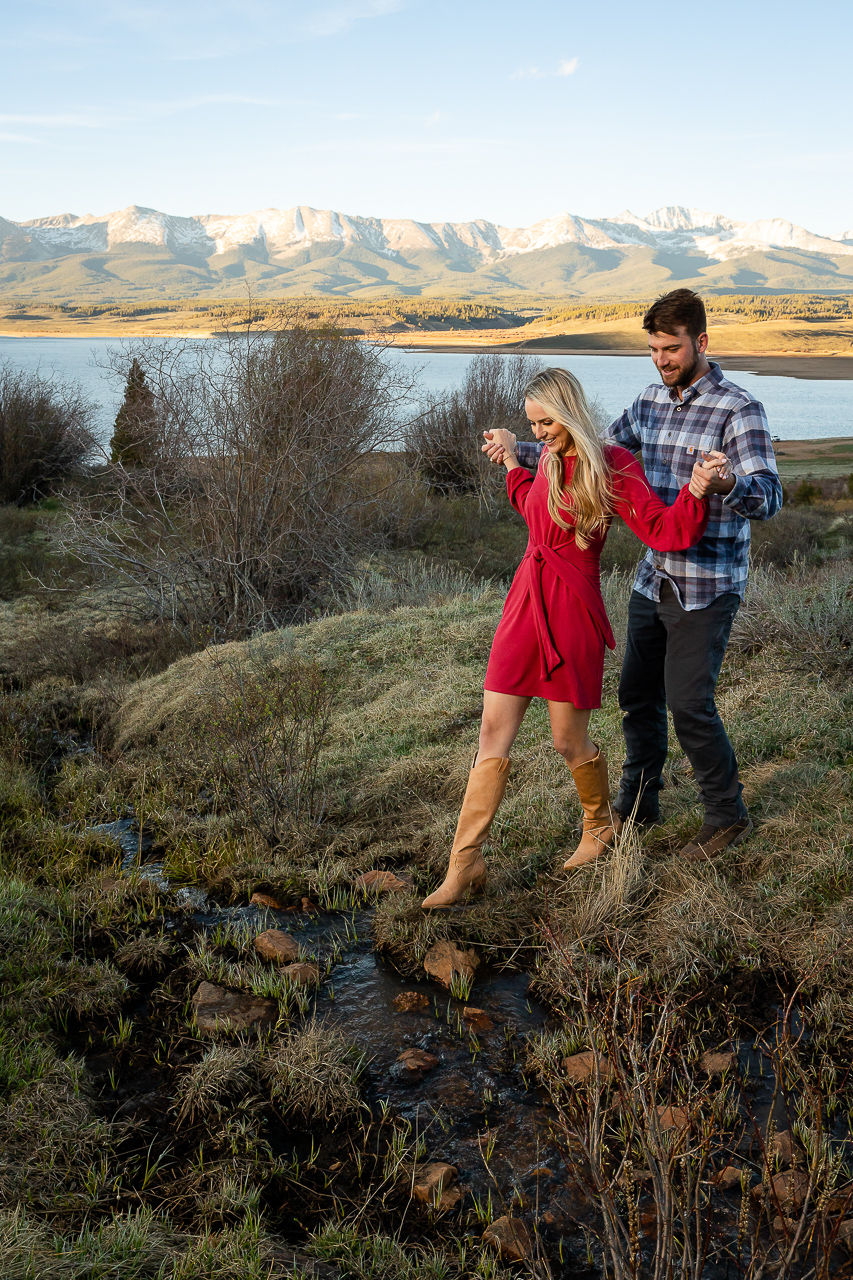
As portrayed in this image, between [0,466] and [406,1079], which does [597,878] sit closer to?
[406,1079]

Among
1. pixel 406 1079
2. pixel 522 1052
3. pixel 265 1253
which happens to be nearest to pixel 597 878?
pixel 522 1052

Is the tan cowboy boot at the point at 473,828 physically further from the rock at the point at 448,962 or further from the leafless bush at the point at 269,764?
the leafless bush at the point at 269,764

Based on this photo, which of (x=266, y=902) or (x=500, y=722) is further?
(x=266, y=902)

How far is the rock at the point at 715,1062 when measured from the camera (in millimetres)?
2826

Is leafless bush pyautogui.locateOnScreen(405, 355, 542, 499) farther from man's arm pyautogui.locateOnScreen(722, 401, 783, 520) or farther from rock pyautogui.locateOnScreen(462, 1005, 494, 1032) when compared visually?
rock pyautogui.locateOnScreen(462, 1005, 494, 1032)

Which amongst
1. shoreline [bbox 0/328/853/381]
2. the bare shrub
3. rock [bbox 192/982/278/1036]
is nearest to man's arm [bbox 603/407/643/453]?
rock [bbox 192/982/278/1036]

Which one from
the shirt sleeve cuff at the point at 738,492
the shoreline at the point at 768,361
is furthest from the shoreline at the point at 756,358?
the shirt sleeve cuff at the point at 738,492

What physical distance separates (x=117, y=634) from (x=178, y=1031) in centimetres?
768

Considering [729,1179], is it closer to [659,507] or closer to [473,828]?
[473,828]

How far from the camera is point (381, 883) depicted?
13.8 ft

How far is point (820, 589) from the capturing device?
7.20 meters

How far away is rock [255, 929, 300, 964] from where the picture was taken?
368 centimetres

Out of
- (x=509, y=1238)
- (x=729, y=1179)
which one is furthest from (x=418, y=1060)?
(x=729, y=1179)

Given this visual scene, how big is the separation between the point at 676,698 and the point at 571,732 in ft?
1.45
